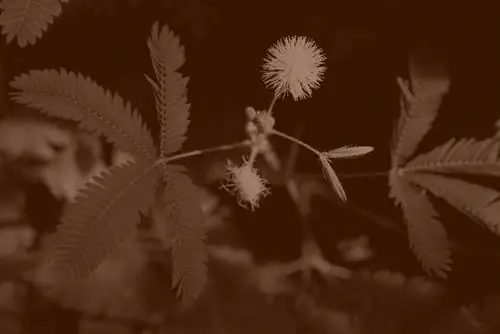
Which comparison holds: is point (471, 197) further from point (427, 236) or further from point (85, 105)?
point (85, 105)

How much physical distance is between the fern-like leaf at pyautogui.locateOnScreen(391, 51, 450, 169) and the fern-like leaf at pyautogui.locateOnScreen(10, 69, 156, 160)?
313 millimetres

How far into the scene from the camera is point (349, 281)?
1120 mm

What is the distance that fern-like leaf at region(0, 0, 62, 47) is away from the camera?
29.5 inches

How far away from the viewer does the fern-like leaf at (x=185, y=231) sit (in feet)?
2.76

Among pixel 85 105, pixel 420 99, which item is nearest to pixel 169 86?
pixel 85 105

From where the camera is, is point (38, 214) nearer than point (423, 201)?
No

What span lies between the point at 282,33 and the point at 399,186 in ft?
0.86

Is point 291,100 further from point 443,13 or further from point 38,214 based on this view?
point 38,214

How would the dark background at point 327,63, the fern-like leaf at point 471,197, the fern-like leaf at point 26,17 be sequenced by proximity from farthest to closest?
1. the dark background at point 327,63
2. the fern-like leaf at point 471,197
3. the fern-like leaf at point 26,17

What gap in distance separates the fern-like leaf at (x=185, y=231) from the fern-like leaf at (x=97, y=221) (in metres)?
0.03

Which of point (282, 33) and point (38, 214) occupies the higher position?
point (282, 33)

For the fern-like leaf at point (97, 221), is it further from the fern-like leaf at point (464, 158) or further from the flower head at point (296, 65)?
the fern-like leaf at point (464, 158)

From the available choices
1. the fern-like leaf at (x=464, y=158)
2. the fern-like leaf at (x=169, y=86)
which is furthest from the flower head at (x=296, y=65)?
the fern-like leaf at (x=464, y=158)

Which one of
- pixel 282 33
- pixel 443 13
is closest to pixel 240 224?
pixel 282 33
